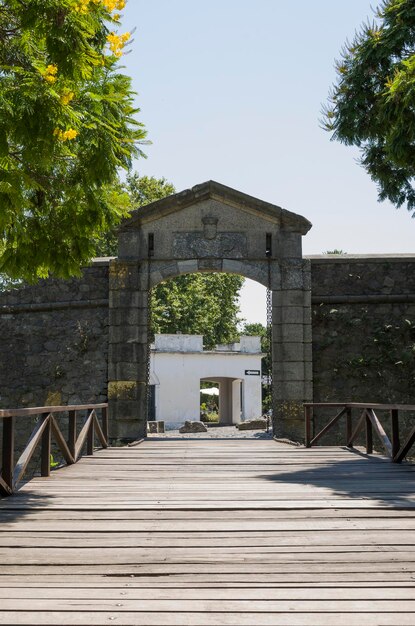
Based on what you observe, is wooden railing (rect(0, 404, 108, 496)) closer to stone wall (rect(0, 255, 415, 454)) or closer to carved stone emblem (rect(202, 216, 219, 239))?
stone wall (rect(0, 255, 415, 454))

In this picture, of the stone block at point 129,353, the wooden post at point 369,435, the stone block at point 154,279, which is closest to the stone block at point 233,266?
the stone block at point 154,279

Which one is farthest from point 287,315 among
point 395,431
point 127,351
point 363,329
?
point 395,431

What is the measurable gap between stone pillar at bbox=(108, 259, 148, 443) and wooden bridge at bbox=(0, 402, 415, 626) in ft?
15.5

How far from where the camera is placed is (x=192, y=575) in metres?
3.63

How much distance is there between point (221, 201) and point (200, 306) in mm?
20778

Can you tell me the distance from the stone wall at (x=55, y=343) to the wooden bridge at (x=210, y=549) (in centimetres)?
544

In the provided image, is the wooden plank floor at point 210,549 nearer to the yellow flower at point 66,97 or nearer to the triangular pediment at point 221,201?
the yellow flower at point 66,97

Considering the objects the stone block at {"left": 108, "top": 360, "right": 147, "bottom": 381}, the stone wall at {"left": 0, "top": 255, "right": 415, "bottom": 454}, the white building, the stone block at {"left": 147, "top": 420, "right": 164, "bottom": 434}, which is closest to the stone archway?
the stone block at {"left": 108, "top": 360, "right": 147, "bottom": 381}

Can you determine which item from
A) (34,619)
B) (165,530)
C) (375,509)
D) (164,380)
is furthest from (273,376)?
(164,380)

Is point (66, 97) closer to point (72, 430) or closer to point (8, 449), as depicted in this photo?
point (8, 449)

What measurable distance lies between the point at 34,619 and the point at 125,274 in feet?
32.0

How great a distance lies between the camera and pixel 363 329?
12672 mm

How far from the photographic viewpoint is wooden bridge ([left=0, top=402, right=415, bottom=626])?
3096 millimetres

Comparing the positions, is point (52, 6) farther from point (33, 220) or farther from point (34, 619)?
point (34, 619)
